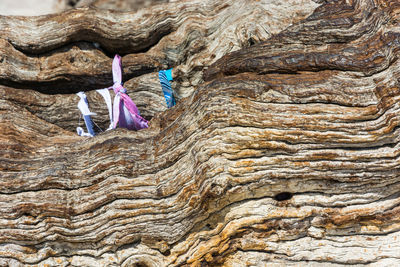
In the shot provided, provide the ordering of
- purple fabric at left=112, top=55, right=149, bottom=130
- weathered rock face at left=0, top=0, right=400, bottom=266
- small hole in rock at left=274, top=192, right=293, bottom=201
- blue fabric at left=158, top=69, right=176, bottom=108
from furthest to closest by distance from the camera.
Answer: blue fabric at left=158, top=69, right=176, bottom=108 < purple fabric at left=112, top=55, right=149, bottom=130 < small hole in rock at left=274, top=192, right=293, bottom=201 < weathered rock face at left=0, top=0, right=400, bottom=266

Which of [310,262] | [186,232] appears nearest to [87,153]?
[186,232]

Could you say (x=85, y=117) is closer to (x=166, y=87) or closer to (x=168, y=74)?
(x=166, y=87)

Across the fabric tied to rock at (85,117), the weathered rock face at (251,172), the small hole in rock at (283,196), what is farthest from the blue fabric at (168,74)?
the small hole in rock at (283,196)

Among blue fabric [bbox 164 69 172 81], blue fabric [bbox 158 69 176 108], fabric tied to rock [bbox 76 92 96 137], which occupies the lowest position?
fabric tied to rock [bbox 76 92 96 137]

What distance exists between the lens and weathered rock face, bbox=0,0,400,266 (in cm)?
370

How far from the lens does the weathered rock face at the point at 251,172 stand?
370cm

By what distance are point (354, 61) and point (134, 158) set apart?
94.2 inches

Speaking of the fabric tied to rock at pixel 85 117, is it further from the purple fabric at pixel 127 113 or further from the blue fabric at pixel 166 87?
the blue fabric at pixel 166 87

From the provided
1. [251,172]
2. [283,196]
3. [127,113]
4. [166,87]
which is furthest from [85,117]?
[283,196]

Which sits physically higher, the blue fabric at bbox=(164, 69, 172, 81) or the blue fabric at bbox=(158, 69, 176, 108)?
the blue fabric at bbox=(164, 69, 172, 81)

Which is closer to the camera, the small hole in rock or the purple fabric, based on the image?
the small hole in rock

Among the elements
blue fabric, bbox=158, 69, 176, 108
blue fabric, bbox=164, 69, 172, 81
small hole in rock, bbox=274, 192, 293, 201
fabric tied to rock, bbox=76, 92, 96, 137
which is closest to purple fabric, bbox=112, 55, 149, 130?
fabric tied to rock, bbox=76, 92, 96, 137

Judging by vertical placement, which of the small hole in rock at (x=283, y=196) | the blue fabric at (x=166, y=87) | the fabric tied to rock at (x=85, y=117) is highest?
the blue fabric at (x=166, y=87)

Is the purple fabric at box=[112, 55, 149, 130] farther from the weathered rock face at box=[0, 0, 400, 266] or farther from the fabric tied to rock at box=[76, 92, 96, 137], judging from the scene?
the weathered rock face at box=[0, 0, 400, 266]
